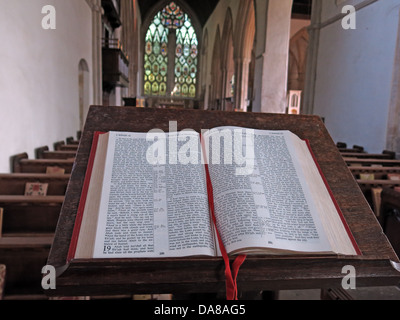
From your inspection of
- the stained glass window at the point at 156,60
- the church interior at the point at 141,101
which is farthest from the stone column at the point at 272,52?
the stained glass window at the point at 156,60

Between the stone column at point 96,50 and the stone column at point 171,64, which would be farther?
the stone column at point 171,64

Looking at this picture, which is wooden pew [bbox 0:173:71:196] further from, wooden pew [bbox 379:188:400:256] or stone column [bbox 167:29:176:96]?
stone column [bbox 167:29:176:96]

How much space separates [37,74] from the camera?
4.39 m

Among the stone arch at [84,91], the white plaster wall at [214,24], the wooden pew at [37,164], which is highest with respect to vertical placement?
the white plaster wall at [214,24]

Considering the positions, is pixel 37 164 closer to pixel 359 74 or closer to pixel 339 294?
pixel 339 294

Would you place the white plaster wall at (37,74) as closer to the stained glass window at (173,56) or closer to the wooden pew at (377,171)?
the wooden pew at (377,171)

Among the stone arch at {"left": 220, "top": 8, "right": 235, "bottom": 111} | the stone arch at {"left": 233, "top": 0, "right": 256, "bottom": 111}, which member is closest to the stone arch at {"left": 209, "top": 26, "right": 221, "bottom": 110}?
the stone arch at {"left": 220, "top": 8, "right": 235, "bottom": 111}

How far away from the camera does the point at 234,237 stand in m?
0.71

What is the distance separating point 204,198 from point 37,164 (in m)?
2.83

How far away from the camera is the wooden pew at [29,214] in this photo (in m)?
1.66

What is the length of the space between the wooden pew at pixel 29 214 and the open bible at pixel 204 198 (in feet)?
3.05

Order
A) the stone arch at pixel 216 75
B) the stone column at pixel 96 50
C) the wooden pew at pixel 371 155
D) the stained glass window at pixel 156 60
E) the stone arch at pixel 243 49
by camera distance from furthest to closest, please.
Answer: the stained glass window at pixel 156 60 → the stone arch at pixel 216 75 → the stone arch at pixel 243 49 → the stone column at pixel 96 50 → the wooden pew at pixel 371 155
